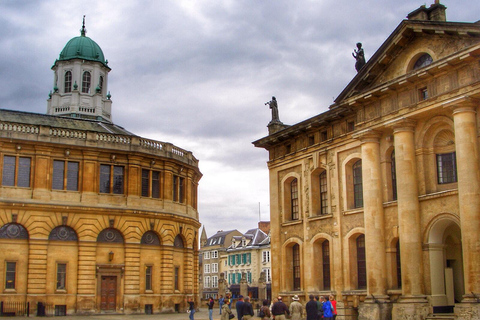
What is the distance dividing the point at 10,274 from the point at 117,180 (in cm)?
949

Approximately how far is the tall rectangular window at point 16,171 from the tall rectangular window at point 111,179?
5.07m

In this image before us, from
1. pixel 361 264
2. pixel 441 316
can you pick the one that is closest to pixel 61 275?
pixel 361 264

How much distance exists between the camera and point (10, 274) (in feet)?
130

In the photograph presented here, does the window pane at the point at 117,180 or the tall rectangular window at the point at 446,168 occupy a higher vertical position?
the window pane at the point at 117,180

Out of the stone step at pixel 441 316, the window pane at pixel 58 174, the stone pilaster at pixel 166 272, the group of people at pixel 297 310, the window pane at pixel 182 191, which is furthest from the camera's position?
the window pane at pixel 182 191

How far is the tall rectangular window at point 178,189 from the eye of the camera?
4791cm

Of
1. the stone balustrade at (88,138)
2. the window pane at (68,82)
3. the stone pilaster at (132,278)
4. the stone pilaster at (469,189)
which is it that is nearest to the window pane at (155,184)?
the stone balustrade at (88,138)

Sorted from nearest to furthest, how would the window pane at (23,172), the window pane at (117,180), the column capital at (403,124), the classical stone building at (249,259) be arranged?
the column capital at (403,124) → the window pane at (23,172) → the window pane at (117,180) → the classical stone building at (249,259)

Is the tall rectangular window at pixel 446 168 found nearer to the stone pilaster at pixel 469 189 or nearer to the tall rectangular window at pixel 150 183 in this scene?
the stone pilaster at pixel 469 189

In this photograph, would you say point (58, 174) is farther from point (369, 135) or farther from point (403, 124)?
point (403, 124)

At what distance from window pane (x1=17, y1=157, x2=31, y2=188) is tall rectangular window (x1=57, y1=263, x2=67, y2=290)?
5740 mm

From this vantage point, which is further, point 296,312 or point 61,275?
point 61,275

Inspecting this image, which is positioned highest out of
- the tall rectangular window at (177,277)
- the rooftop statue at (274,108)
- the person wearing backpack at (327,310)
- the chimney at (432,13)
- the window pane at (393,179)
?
the chimney at (432,13)

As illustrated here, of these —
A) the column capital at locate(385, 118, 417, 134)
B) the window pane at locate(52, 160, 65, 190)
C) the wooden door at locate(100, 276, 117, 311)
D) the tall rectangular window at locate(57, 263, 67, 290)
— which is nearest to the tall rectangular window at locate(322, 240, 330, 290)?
the column capital at locate(385, 118, 417, 134)
